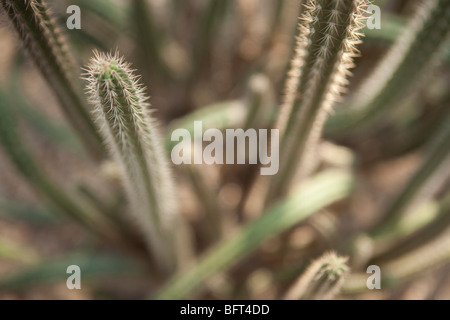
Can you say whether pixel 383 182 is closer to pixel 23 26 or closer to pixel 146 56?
pixel 146 56

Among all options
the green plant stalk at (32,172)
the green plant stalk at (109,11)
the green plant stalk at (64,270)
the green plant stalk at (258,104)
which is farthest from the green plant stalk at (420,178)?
the green plant stalk at (109,11)

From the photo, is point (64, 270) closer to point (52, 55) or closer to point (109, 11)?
point (52, 55)

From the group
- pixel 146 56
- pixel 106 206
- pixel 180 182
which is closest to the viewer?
pixel 106 206

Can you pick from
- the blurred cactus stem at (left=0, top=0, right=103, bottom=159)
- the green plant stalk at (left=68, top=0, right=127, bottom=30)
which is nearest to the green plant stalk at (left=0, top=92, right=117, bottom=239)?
the blurred cactus stem at (left=0, top=0, right=103, bottom=159)

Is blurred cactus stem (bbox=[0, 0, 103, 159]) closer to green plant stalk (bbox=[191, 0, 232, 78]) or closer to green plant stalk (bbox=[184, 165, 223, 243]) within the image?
green plant stalk (bbox=[184, 165, 223, 243])

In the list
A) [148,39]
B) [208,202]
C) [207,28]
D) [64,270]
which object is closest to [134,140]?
[208,202]
